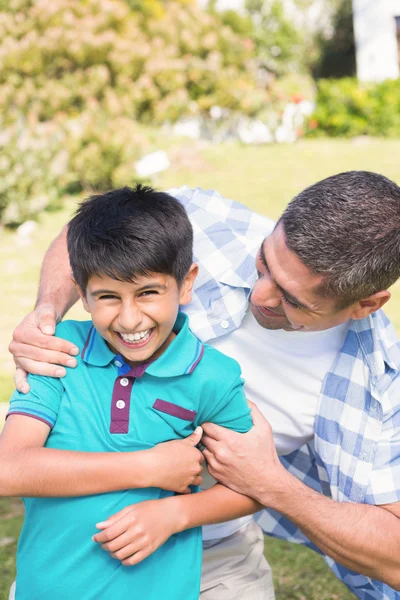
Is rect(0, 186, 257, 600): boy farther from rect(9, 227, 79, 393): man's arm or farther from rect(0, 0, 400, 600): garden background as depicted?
rect(0, 0, 400, 600): garden background

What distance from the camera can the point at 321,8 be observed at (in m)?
26.0

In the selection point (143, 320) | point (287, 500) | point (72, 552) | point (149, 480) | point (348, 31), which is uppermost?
point (143, 320)

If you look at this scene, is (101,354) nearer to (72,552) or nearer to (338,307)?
(72,552)

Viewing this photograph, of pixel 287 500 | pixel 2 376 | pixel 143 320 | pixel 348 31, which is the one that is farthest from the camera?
pixel 348 31

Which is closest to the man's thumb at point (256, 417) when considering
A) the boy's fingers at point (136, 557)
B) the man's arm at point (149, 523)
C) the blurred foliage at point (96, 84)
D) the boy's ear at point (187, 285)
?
the man's arm at point (149, 523)

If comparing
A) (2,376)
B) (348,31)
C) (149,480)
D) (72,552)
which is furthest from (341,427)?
(348,31)

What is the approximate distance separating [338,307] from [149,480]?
0.87 metres

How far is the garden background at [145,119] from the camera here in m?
10.8

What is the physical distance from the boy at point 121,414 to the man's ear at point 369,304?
1.84ft

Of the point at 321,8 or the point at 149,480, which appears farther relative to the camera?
the point at 321,8

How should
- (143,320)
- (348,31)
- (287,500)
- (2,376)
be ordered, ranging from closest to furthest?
1. (143,320)
2. (287,500)
3. (2,376)
4. (348,31)

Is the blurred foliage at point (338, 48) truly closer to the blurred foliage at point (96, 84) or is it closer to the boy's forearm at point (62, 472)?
the blurred foliage at point (96, 84)

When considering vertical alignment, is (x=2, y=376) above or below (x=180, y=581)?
below

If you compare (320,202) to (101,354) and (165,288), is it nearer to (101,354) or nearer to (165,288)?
(165,288)
